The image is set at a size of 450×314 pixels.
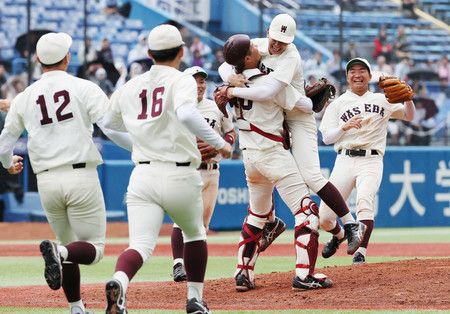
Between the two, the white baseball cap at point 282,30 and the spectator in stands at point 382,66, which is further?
the spectator in stands at point 382,66

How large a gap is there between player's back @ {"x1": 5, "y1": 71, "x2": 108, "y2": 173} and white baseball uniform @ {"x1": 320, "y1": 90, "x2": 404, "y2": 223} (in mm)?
3890

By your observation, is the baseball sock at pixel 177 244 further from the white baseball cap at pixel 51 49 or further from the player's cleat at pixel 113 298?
A: the player's cleat at pixel 113 298

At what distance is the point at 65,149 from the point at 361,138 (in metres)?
4.44

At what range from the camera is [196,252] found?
17.6ft

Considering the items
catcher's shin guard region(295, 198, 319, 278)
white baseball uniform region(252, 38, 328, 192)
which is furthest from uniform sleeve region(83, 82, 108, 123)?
catcher's shin guard region(295, 198, 319, 278)

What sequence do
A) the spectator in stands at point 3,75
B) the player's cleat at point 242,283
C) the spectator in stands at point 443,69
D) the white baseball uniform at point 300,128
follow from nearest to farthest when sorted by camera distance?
1. the white baseball uniform at point 300,128
2. the player's cleat at point 242,283
3. the spectator in stands at point 3,75
4. the spectator in stands at point 443,69

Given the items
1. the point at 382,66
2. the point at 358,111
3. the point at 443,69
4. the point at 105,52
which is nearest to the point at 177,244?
the point at 358,111

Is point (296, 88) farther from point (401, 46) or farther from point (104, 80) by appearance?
point (401, 46)

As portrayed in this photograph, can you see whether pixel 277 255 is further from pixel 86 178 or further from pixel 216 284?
pixel 86 178

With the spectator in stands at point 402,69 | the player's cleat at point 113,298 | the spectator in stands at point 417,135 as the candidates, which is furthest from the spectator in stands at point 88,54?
the player's cleat at point 113,298

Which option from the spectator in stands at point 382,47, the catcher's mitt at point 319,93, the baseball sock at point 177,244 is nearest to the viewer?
the catcher's mitt at point 319,93

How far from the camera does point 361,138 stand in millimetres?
8836

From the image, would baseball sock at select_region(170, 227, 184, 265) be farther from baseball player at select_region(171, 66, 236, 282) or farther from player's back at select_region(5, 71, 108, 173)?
player's back at select_region(5, 71, 108, 173)

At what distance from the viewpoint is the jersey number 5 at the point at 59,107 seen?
536 centimetres
